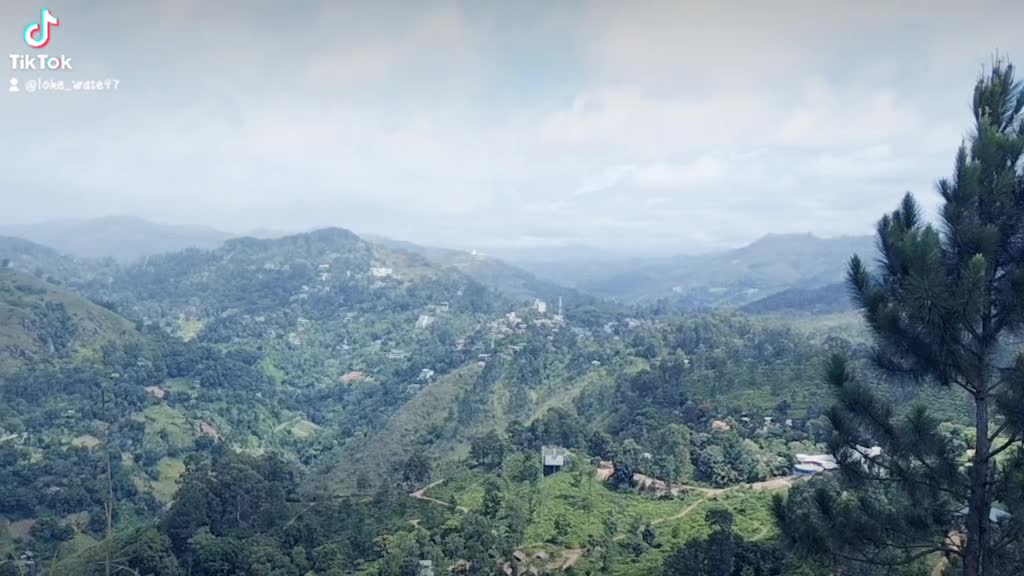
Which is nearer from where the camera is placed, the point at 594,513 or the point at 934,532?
the point at 934,532

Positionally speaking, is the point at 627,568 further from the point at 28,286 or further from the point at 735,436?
the point at 28,286

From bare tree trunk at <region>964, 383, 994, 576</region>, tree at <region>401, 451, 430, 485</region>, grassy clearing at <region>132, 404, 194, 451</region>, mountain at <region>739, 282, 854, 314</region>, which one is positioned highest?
bare tree trunk at <region>964, 383, 994, 576</region>

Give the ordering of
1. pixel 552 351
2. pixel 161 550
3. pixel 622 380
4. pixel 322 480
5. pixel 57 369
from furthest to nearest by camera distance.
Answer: pixel 552 351, pixel 57 369, pixel 622 380, pixel 322 480, pixel 161 550

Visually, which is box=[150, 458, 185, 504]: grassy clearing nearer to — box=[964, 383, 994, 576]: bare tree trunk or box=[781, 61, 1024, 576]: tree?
box=[781, 61, 1024, 576]: tree

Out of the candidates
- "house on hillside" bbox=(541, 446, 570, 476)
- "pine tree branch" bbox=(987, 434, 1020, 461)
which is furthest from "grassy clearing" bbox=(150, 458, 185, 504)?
"pine tree branch" bbox=(987, 434, 1020, 461)

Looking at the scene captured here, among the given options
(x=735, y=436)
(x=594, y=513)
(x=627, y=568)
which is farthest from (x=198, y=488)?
(x=735, y=436)

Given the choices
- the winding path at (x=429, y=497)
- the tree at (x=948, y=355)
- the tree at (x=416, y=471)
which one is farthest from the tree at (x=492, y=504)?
the tree at (x=948, y=355)

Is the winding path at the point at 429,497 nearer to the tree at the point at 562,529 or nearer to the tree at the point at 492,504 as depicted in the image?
the tree at the point at 492,504
